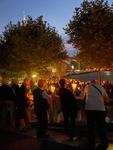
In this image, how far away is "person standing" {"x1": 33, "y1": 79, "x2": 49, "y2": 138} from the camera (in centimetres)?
1445

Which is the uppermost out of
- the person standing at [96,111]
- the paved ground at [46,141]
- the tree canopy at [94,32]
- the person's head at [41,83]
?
the tree canopy at [94,32]

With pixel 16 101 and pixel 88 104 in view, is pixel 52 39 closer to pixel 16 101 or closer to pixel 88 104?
pixel 16 101

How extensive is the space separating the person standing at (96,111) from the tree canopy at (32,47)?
30.4 metres

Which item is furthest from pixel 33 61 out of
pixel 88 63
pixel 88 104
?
pixel 88 104

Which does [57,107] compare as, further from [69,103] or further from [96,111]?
[96,111]

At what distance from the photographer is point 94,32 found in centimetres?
2778

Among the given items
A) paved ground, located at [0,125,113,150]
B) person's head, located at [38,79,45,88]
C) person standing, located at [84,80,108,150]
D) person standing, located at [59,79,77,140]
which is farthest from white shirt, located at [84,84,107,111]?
person's head, located at [38,79,45,88]

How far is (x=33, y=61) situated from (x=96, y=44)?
606 inches

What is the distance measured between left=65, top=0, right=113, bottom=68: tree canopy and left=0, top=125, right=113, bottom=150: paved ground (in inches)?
489

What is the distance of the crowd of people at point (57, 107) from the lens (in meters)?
12.0

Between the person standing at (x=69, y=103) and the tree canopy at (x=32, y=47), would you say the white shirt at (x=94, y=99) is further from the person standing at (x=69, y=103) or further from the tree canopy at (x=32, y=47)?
the tree canopy at (x=32, y=47)

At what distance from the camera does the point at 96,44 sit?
91.6 ft

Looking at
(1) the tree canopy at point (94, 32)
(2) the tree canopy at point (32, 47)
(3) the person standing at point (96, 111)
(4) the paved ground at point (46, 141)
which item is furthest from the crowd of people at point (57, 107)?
(2) the tree canopy at point (32, 47)

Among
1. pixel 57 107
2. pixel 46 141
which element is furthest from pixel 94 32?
pixel 46 141
